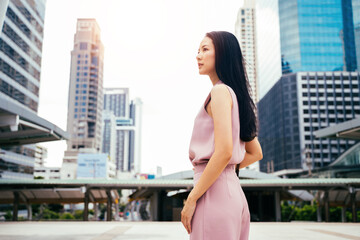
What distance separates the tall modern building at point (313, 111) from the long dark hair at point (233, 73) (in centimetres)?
9627

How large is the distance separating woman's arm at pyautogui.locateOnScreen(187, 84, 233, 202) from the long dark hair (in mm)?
220

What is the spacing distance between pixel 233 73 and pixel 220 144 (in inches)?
18.8

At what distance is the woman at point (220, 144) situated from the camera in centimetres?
161

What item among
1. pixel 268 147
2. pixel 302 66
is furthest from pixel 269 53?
pixel 268 147

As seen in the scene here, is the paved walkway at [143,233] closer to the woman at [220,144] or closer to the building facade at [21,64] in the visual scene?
the woman at [220,144]

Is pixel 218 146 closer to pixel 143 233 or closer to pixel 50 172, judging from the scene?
pixel 143 233

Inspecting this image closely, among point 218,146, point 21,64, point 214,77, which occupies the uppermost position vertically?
point 21,64

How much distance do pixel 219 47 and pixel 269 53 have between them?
118253mm

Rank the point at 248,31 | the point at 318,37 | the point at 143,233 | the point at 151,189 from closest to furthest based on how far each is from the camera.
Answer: the point at 143,233
the point at 151,189
the point at 318,37
the point at 248,31

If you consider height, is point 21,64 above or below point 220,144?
above

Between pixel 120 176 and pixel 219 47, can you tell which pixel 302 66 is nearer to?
pixel 120 176

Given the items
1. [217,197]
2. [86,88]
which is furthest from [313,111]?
[217,197]

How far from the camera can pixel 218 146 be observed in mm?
1620

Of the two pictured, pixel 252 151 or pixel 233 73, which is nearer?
pixel 233 73
